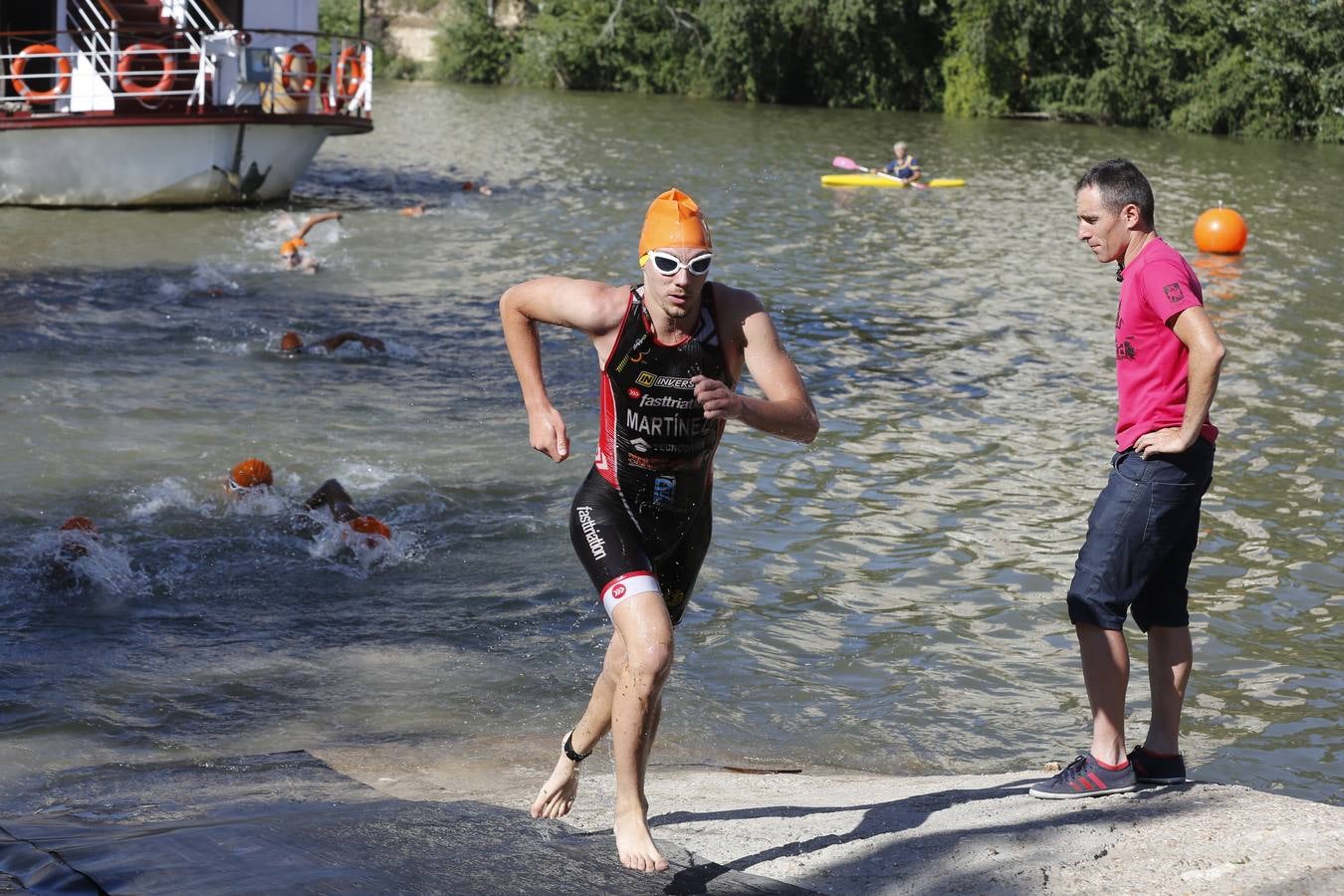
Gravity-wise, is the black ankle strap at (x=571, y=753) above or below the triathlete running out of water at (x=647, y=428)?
below

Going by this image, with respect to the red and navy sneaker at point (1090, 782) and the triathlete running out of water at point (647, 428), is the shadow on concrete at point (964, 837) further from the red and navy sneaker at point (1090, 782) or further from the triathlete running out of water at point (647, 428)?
the triathlete running out of water at point (647, 428)

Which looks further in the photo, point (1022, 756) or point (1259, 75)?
point (1259, 75)

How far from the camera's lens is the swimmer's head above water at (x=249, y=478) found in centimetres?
996

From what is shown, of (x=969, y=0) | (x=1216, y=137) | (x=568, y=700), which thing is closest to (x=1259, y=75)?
(x=1216, y=137)

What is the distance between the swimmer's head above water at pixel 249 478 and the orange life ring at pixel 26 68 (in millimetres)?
12300

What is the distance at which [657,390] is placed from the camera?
4.88m

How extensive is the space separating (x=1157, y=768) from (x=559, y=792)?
2123 millimetres

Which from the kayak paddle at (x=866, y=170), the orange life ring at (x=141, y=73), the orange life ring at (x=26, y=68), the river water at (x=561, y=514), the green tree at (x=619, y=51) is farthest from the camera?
the green tree at (x=619, y=51)

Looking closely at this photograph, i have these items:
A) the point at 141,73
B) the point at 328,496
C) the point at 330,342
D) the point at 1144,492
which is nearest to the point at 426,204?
the point at 141,73

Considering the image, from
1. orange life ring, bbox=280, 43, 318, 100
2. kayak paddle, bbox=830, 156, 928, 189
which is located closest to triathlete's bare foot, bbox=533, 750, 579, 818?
orange life ring, bbox=280, 43, 318, 100

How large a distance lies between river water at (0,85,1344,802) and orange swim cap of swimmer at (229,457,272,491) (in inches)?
7.8

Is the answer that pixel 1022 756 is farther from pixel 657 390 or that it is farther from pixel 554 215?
pixel 554 215

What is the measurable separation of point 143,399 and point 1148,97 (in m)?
41.9

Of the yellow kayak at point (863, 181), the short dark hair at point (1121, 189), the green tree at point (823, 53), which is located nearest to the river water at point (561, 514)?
the short dark hair at point (1121, 189)
